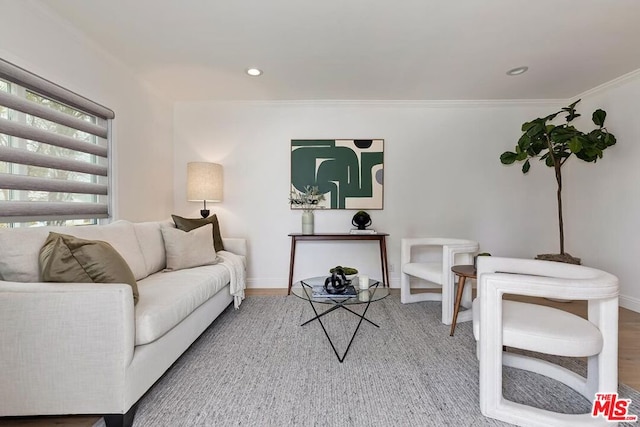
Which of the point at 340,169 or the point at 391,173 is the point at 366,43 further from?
the point at 391,173

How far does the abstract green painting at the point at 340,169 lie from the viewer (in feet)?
12.4

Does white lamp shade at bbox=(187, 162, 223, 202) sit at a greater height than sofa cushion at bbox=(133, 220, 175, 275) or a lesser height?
greater

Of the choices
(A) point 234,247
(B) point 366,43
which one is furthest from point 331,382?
(B) point 366,43

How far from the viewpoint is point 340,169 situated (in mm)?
3795

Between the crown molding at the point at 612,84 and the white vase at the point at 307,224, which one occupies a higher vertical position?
the crown molding at the point at 612,84

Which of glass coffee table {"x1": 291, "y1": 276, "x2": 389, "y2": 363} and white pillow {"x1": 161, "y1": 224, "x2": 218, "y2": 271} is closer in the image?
glass coffee table {"x1": 291, "y1": 276, "x2": 389, "y2": 363}

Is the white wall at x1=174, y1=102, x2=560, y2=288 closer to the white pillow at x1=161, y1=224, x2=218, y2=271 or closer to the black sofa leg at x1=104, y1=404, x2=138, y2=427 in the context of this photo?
the white pillow at x1=161, y1=224, x2=218, y2=271

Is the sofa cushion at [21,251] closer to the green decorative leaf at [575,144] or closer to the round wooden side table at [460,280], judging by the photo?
the round wooden side table at [460,280]

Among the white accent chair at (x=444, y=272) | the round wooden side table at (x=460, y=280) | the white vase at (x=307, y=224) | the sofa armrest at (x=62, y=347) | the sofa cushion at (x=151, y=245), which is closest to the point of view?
the sofa armrest at (x=62, y=347)

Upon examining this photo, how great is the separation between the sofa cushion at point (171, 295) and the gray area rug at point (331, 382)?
1.15 ft

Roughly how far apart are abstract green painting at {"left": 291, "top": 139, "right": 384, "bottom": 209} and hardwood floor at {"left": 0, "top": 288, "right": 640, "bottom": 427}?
1270 mm

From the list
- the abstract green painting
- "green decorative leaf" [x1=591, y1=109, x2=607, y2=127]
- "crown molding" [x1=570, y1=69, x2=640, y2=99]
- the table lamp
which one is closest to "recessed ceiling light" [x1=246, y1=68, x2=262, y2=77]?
the abstract green painting

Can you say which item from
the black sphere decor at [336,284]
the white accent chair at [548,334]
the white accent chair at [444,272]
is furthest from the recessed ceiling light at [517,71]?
the black sphere decor at [336,284]

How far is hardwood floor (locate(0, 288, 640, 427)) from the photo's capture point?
54.7 inches
